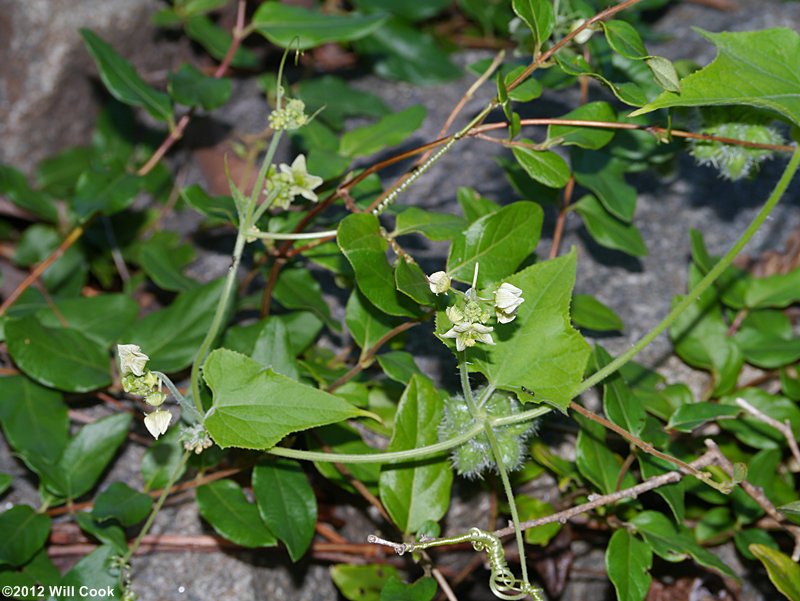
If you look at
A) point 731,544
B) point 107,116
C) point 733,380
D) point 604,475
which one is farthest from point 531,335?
point 107,116

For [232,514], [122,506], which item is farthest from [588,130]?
[122,506]

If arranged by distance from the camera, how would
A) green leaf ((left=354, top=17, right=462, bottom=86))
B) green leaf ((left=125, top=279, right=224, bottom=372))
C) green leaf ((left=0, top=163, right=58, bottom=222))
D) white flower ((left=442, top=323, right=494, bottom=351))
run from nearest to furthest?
white flower ((left=442, top=323, right=494, bottom=351)), green leaf ((left=125, top=279, right=224, bottom=372)), green leaf ((left=0, top=163, right=58, bottom=222)), green leaf ((left=354, top=17, right=462, bottom=86))

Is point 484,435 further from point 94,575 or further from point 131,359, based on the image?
point 94,575

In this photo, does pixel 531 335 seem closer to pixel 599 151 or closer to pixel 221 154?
pixel 599 151

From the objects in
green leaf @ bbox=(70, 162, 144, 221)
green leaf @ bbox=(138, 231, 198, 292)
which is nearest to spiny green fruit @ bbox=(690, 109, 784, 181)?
green leaf @ bbox=(138, 231, 198, 292)

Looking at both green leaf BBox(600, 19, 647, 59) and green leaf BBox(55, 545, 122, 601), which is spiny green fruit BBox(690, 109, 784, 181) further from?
green leaf BBox(55, 545, 122, 601)

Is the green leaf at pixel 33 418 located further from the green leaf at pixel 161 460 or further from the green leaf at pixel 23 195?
the green leaf at pixel 23 195

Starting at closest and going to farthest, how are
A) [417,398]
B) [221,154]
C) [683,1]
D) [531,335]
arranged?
[531,335] → [417,398] → [221,154] → [683,1]
